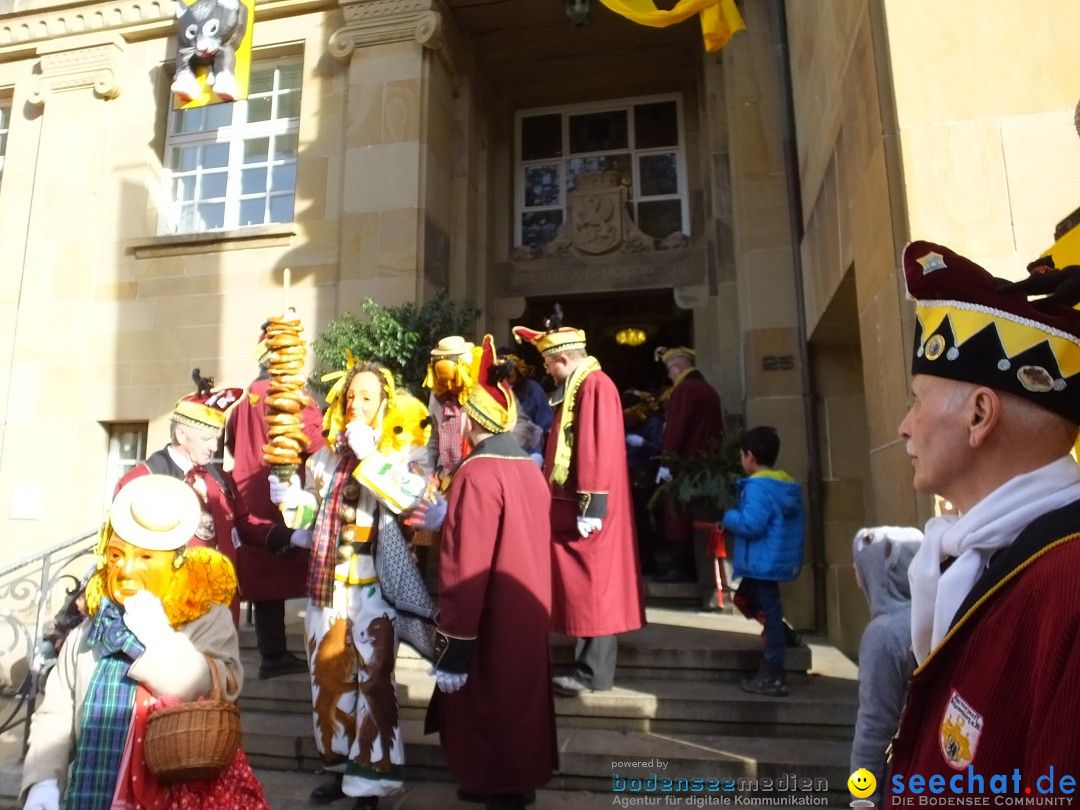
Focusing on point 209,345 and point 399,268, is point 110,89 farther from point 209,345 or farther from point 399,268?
point 399,268

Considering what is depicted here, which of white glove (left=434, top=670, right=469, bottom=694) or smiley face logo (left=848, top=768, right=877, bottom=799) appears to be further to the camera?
white glove (left=434, top=670, right=469, bottom=694)

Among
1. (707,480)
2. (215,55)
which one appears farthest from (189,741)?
(215,55)

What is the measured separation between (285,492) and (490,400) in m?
1.20

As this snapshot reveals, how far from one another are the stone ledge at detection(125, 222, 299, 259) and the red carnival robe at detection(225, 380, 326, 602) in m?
4.02

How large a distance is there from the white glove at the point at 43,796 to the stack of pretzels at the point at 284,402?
1699mm

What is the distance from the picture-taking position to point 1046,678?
0.86m

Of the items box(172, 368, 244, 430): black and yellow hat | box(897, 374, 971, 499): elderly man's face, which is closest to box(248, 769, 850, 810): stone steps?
box(172, 368, 244, 430): black and yellow hat

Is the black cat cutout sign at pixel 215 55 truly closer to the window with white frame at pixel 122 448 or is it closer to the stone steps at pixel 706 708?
the window with white frame at pixel 122 448

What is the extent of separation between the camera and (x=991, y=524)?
1097 millimetres

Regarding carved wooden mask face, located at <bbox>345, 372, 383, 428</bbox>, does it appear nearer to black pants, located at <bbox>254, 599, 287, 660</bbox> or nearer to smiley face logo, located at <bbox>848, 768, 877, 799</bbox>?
black pants, located at <bbox>254, 599, 287, 660</bbox>

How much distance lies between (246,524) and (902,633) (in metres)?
3.53

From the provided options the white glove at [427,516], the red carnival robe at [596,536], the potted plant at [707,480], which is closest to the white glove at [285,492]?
the white glove at [427,516]

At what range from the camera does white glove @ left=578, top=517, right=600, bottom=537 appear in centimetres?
412

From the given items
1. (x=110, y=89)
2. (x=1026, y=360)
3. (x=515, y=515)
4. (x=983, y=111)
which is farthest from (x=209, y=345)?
(x=1026, y=360)
